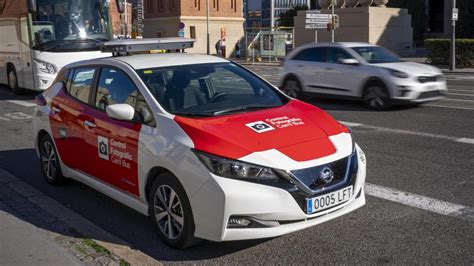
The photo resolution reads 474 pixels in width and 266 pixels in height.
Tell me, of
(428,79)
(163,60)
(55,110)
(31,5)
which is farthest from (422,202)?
(31,5)

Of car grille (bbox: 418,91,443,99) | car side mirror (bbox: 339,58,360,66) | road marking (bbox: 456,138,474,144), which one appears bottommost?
road marking (bbox: 456,138,474,144)

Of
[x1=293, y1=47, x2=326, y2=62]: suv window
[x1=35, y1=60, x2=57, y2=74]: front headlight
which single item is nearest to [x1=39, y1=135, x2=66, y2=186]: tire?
[x1=293, y1=47, x2=326, y2=62]: suv window

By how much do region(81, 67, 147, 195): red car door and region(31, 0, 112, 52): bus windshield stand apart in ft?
34.8

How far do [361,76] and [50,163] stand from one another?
8263 millimetres

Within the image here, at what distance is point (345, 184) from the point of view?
14.8ft

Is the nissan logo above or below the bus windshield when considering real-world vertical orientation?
below

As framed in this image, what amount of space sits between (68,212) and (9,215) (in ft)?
1.86

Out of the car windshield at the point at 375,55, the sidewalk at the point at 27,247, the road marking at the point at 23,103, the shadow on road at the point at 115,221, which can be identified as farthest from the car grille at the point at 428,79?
the road marking at the point at 23,103

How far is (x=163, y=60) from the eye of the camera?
561 centimetres

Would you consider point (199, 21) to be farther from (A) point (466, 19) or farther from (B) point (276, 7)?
(B) point (276, 7)

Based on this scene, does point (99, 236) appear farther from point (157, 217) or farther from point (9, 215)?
point (9, 215)

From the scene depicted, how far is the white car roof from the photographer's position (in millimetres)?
5449

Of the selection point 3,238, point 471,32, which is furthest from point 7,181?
point 471,32

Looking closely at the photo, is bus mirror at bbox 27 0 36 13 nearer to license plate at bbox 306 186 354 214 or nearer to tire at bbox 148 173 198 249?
tire at bbox 148 173 198 249
